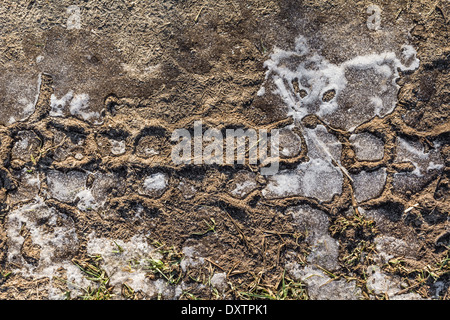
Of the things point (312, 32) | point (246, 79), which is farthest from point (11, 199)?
point (312, 32)

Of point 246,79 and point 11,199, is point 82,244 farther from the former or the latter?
point 246,79

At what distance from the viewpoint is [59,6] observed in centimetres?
246

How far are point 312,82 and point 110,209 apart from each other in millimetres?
1895

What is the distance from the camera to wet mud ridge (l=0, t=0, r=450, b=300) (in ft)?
7.71

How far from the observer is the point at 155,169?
2.40 m

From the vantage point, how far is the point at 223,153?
2.38m

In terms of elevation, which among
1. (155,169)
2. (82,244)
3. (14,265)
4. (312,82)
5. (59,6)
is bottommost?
(14,265)

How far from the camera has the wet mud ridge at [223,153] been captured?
7.71 feet
